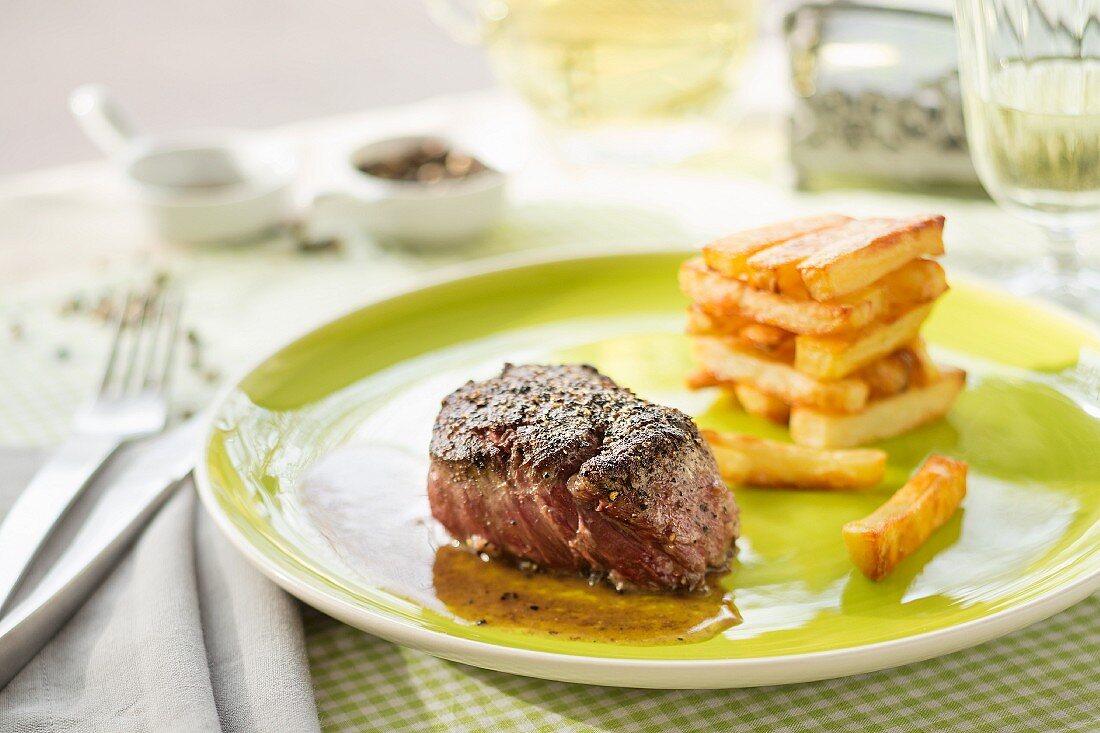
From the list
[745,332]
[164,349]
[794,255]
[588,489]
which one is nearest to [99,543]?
[588,489]

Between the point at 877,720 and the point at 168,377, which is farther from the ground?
the point at 168,377

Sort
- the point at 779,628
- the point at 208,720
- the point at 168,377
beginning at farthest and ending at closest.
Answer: the point at 168,377 → the point at 779,628 → the point at 208,720

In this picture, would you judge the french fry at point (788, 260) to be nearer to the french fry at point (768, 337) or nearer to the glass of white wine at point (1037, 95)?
the french fry at point (768, 337)

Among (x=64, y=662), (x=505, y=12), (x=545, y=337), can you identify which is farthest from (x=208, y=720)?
(x=505, y=12)

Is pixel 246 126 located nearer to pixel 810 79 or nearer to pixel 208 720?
pixel 810 79

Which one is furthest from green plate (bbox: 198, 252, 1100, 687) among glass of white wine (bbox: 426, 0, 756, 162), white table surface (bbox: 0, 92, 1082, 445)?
glass of white wine (bbox: 426, 0, 756, 162)

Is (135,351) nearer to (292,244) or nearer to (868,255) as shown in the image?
(292,244)

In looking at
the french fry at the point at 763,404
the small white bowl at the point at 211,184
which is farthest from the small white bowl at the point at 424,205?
the french fry at the point at 763,404
